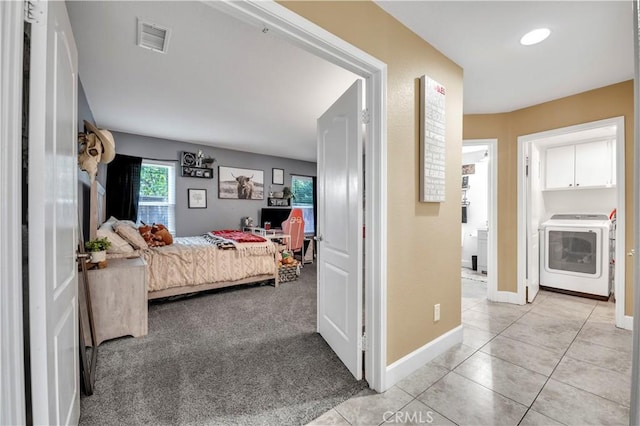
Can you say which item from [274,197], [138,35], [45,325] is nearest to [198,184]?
[274,197]

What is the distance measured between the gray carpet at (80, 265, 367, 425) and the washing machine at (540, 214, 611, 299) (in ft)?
11.3

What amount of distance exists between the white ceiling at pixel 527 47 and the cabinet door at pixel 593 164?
1316 mm

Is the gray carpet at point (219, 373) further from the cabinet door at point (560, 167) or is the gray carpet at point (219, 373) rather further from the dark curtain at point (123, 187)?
the cabinet door at point (560, 167)

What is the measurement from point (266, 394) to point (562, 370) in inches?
81.7

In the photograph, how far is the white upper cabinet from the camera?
3.48m

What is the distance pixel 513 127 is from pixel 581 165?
4.33 feet

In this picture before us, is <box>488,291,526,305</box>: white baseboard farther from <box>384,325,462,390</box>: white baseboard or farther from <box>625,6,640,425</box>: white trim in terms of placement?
<box>625,6,640,425</box>: white trim

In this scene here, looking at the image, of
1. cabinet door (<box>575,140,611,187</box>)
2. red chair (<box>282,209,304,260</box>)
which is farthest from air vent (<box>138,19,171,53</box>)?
cabinet door (<box>575,140,611,187</box>)

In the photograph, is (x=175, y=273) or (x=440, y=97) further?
(x=175, y=273)

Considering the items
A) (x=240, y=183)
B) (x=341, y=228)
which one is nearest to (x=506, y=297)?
(x=341, y=228)

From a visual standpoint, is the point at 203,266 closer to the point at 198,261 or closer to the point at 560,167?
the point at 198,261

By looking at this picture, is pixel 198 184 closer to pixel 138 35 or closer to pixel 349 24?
pixel 138 35

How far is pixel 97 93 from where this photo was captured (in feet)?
9.57

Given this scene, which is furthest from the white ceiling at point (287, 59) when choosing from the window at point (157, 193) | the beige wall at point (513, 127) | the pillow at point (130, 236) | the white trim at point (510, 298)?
the white trim at point (510, 298)
